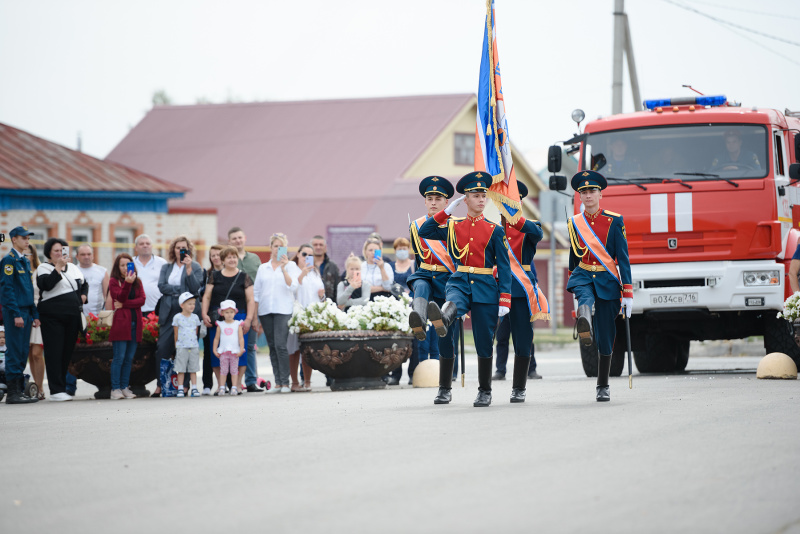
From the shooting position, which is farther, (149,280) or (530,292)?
(149,280)

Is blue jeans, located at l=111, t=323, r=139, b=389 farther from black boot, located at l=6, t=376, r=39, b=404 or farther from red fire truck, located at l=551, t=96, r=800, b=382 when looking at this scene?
red fire truck, located at l=551, t=96, r=800, b=382

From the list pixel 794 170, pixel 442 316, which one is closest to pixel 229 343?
pixel 442 316

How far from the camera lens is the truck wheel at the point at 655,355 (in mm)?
17766

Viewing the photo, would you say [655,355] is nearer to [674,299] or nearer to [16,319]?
[674,299]

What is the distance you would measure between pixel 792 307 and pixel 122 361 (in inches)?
306

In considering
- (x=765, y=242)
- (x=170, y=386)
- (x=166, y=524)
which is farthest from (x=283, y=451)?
(x=765, y=242)

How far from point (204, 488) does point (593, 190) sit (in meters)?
6.04

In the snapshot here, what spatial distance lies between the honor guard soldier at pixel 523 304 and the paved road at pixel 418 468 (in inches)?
13.4

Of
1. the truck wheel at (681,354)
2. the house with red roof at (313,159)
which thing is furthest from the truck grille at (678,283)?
the house with red roof at (313,159)

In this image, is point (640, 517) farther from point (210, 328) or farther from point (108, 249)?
point (108, 249)

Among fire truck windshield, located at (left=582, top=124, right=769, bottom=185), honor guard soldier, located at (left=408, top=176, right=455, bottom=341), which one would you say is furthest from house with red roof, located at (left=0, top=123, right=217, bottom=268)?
honor guard soldier, located at (left=408, top=176, right=455, bottom=341)

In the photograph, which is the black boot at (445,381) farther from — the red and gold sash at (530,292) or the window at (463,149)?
the window at (463,149)

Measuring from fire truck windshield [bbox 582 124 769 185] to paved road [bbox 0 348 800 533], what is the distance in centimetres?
454

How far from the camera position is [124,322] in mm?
14719
